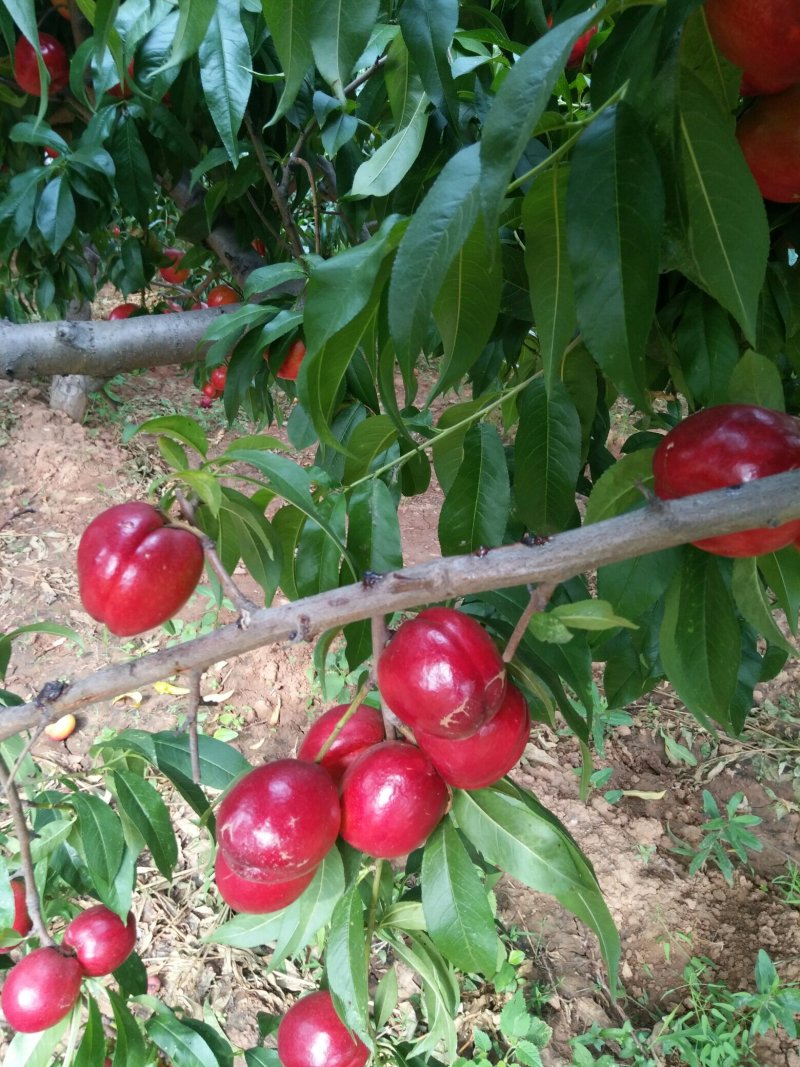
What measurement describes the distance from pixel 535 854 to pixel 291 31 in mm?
Result: 729

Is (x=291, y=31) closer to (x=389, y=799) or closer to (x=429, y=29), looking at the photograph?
(x=429, y=29)

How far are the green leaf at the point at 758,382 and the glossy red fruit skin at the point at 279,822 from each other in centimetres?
52

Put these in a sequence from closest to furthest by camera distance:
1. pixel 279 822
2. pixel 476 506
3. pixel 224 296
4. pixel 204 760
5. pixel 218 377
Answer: pixel 279 822 < pixel 476 506 < pixel 204 760 < pixel 224 296 < pixel 218 377

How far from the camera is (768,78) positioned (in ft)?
1.73

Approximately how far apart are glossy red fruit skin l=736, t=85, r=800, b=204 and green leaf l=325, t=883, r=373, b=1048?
2.53ft

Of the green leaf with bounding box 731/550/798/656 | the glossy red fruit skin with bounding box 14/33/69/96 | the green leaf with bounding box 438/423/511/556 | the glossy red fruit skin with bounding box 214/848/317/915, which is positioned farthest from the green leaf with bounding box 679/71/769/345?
the glossy red fruit skin with bounding box 14/33/69/96

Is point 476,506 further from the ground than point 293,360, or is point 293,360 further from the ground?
point 476,506

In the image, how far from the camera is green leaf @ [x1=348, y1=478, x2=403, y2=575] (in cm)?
87

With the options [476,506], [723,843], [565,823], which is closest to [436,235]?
[476,506]

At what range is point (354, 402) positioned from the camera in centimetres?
138

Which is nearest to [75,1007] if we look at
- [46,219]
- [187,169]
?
[46,219]

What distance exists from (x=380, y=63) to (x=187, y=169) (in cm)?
113

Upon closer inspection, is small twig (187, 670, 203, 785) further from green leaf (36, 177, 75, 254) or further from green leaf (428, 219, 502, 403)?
green leaf (36, 177, 75, 254)

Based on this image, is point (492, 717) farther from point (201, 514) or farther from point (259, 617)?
point (201, 514)
